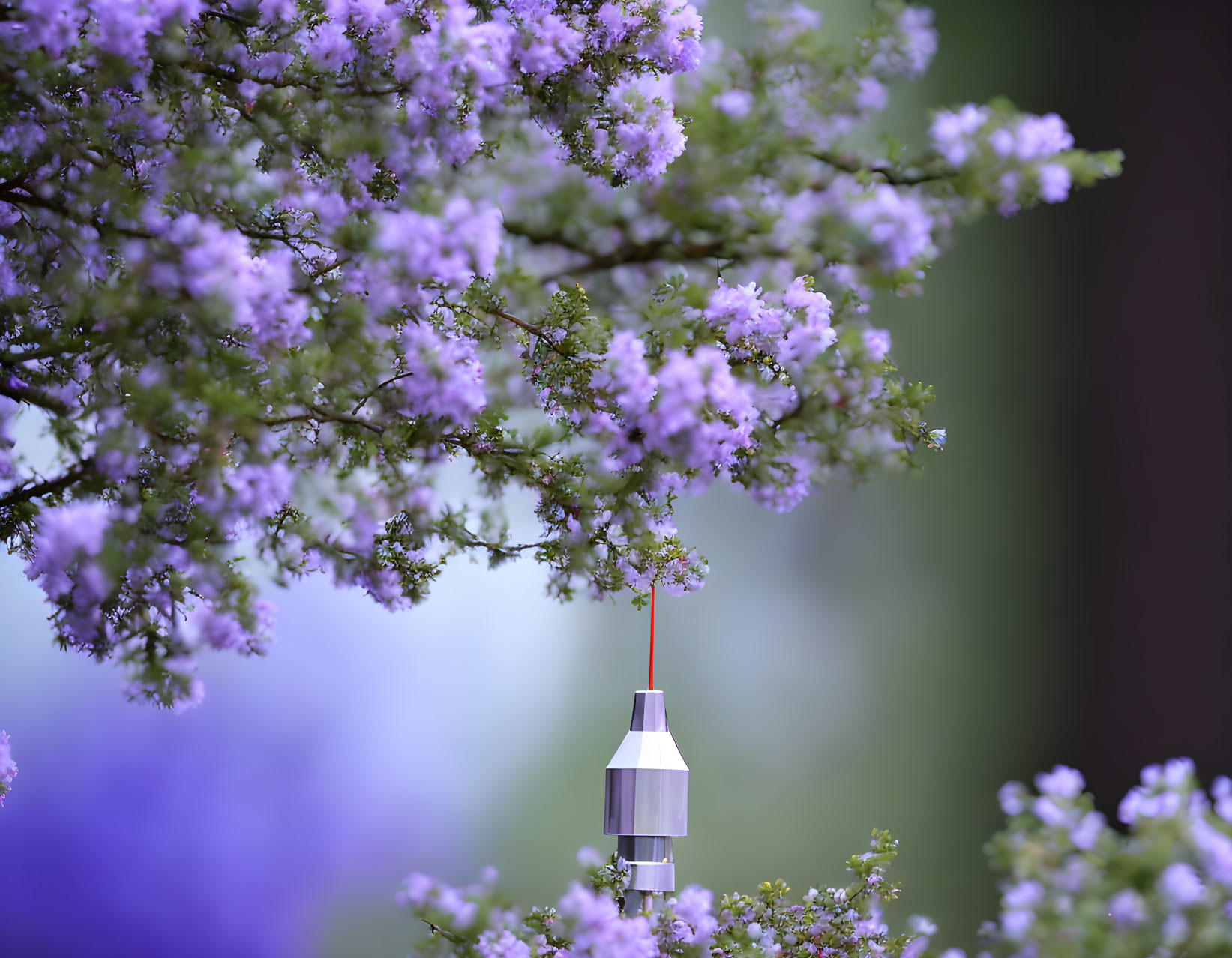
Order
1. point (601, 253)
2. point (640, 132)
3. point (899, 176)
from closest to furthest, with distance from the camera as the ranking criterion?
point (899, 176)
point (640, 132)
point (601, 253)

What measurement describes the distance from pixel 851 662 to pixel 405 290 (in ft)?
7.78

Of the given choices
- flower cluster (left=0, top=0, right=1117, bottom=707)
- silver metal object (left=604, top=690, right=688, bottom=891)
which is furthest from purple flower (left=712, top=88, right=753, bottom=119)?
silver metal object (left=604, top=690, right=688, bottom=891)

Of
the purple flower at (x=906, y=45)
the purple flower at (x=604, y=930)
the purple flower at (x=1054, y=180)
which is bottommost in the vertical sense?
the purple flower at (x=604, y=930)

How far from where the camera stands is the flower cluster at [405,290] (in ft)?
4.75

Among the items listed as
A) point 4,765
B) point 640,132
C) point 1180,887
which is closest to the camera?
point 1180,887

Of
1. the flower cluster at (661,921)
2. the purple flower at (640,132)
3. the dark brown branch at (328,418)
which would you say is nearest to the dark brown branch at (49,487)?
the dark brown branch at (328,418)

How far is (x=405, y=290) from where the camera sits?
148 centimetres

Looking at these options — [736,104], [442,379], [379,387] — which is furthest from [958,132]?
[379,387]

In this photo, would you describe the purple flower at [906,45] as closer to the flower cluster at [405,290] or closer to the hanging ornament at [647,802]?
the flower cluster at [405,290]

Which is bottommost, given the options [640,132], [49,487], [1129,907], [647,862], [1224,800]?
[1129,907]

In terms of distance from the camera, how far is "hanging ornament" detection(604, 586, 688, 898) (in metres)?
1.85

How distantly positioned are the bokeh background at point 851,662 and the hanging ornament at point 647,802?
1360 mm

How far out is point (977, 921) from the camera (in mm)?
3451

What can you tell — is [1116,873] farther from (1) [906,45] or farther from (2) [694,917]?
(1) [906,45]
